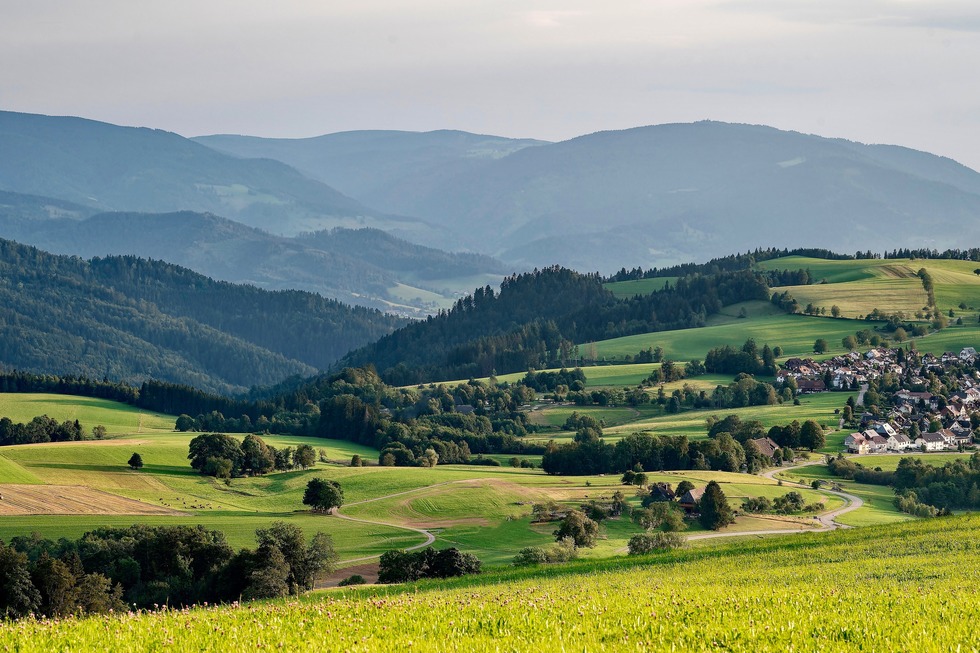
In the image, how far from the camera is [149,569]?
7438 cm

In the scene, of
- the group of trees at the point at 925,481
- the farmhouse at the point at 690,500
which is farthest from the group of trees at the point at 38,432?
the group of trees at the point at 925,481

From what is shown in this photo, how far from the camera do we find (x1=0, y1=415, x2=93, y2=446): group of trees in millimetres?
150125

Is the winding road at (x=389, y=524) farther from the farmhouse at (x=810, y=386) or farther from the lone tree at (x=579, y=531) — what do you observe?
the farmhouse at (x=810, y=386)

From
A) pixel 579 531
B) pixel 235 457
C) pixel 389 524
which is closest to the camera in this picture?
pixel 579 531

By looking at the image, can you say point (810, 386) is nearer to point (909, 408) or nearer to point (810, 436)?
point (909, 408)

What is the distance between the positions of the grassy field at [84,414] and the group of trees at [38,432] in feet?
52.0

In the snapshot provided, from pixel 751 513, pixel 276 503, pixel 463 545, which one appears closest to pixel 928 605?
pixel 463 545

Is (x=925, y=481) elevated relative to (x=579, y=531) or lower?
lower

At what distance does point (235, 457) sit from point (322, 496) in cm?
2618

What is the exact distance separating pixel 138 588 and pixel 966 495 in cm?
8385

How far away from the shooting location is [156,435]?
163500 mm

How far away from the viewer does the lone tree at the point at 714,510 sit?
3958 inches

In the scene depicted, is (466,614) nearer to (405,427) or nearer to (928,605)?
(928,605)

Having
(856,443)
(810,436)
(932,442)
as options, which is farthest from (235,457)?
(932,442)
